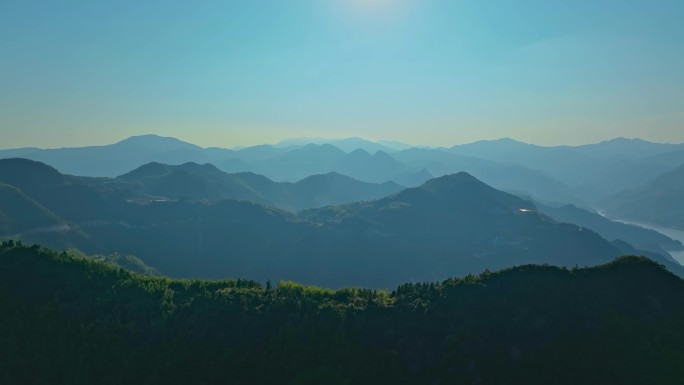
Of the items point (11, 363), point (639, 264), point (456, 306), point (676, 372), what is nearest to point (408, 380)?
point (456, 306)

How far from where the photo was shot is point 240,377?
53.9 metres

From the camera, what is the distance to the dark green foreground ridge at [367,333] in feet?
166

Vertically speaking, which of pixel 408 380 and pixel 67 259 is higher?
pixel 67 259

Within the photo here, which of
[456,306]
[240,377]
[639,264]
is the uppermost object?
[639,264]

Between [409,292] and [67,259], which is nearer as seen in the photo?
[409,292]

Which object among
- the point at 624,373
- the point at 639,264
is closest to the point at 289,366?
the point at 624,373

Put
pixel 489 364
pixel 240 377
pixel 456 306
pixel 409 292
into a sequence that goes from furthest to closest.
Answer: pixel 409 292
pixel 456 306
pixel 240 377
pixel 489 364

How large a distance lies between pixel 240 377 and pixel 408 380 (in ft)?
60.9

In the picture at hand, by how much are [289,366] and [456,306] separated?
21.6m

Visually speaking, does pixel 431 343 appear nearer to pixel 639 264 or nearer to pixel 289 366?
pixel 289 366

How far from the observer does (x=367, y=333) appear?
192ft

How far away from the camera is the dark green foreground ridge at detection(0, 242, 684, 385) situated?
5062cm

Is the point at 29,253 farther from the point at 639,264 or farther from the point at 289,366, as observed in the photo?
the point at 639,264

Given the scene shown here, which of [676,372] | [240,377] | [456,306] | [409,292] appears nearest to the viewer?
[676,372]
